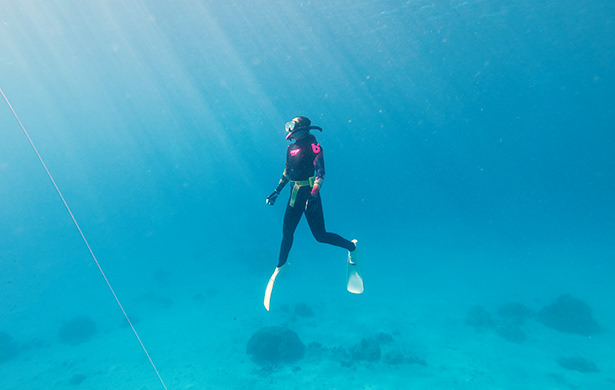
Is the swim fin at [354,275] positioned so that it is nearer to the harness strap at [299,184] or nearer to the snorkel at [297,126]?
the harness strap at [299,184]

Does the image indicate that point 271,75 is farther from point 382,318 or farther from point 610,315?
point 610,315

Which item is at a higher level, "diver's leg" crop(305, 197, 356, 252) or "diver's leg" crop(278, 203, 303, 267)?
"diver's leg" crop(278, 203, 303, 267)

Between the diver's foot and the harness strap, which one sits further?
the diver's foot

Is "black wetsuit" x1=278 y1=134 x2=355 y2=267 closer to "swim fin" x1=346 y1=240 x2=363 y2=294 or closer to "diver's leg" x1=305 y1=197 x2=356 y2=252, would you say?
"diver's leg" x1=305 y1=197 x2=356 y2=252

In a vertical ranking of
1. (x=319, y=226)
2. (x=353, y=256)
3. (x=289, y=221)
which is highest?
(x=289, y=221)

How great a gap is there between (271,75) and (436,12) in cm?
2083

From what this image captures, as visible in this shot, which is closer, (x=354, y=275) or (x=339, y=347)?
(x=354, y=275)

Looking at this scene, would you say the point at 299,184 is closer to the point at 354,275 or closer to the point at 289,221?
the point at 289,221

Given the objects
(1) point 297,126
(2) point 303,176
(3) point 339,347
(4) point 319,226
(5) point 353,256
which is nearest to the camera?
(1) point 297,126

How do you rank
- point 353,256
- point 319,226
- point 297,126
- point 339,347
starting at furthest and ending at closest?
point 339,347, point 353,256, point 319,226, point 297,126

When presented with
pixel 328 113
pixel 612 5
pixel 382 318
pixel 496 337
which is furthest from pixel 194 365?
pixel 328 113

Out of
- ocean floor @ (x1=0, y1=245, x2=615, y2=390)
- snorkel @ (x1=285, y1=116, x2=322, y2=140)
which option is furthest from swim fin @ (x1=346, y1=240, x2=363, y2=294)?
snorkel @ (x1=285, y1=116, x2=322, y2=140)

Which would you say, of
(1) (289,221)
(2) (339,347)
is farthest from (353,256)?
(2) (339,347)

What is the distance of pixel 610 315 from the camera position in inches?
743
